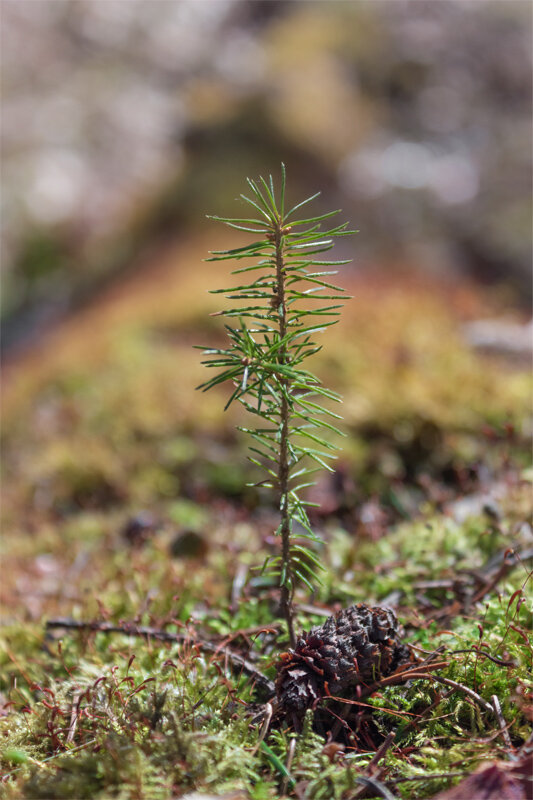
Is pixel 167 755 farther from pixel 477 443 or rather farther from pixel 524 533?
pixel 477 443

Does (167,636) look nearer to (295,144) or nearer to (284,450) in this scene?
(284,450)

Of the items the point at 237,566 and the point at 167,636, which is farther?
the point at 237,566

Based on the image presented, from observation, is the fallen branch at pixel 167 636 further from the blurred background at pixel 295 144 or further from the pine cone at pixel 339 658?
the blurred background at pixel 295 144

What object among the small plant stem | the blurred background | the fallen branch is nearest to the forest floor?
the fallen branch

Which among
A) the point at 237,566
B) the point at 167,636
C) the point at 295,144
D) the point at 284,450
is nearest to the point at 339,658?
the point at 284,450

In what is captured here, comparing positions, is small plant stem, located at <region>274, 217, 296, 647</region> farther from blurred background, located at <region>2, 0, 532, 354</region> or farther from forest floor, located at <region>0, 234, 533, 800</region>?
blurred background, located at <region>2, 0, 532, 354</region>

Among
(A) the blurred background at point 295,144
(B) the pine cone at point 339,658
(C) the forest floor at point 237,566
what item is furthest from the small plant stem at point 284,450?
(A) the blurred background at point 295,144
